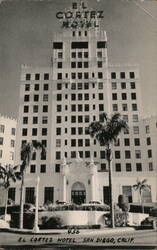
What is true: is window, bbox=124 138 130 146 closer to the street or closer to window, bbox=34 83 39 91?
window, bbox=34 83 39 91

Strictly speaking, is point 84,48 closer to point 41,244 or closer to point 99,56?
point 99,56

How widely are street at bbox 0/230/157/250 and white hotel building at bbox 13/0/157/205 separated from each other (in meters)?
14.2

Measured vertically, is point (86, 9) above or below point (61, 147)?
above

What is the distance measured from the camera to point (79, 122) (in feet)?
111

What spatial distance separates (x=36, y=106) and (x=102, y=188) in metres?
12.8

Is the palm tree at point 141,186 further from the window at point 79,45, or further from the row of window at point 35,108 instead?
the window at point 79,45

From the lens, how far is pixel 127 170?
3662cm

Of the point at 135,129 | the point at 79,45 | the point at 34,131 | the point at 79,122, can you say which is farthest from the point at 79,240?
the point at 79,45

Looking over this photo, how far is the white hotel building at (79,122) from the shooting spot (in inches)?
1344

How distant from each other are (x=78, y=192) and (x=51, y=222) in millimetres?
13200

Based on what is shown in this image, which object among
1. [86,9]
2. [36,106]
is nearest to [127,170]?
[36,106]

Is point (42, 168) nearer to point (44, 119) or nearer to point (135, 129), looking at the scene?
point (44, 119)

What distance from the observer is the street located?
1742 cm

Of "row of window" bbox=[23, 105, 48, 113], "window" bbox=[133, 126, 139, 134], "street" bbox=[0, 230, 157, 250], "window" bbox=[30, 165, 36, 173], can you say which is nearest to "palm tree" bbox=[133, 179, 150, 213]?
"window" bbox=[133, 126, 139, 134]
